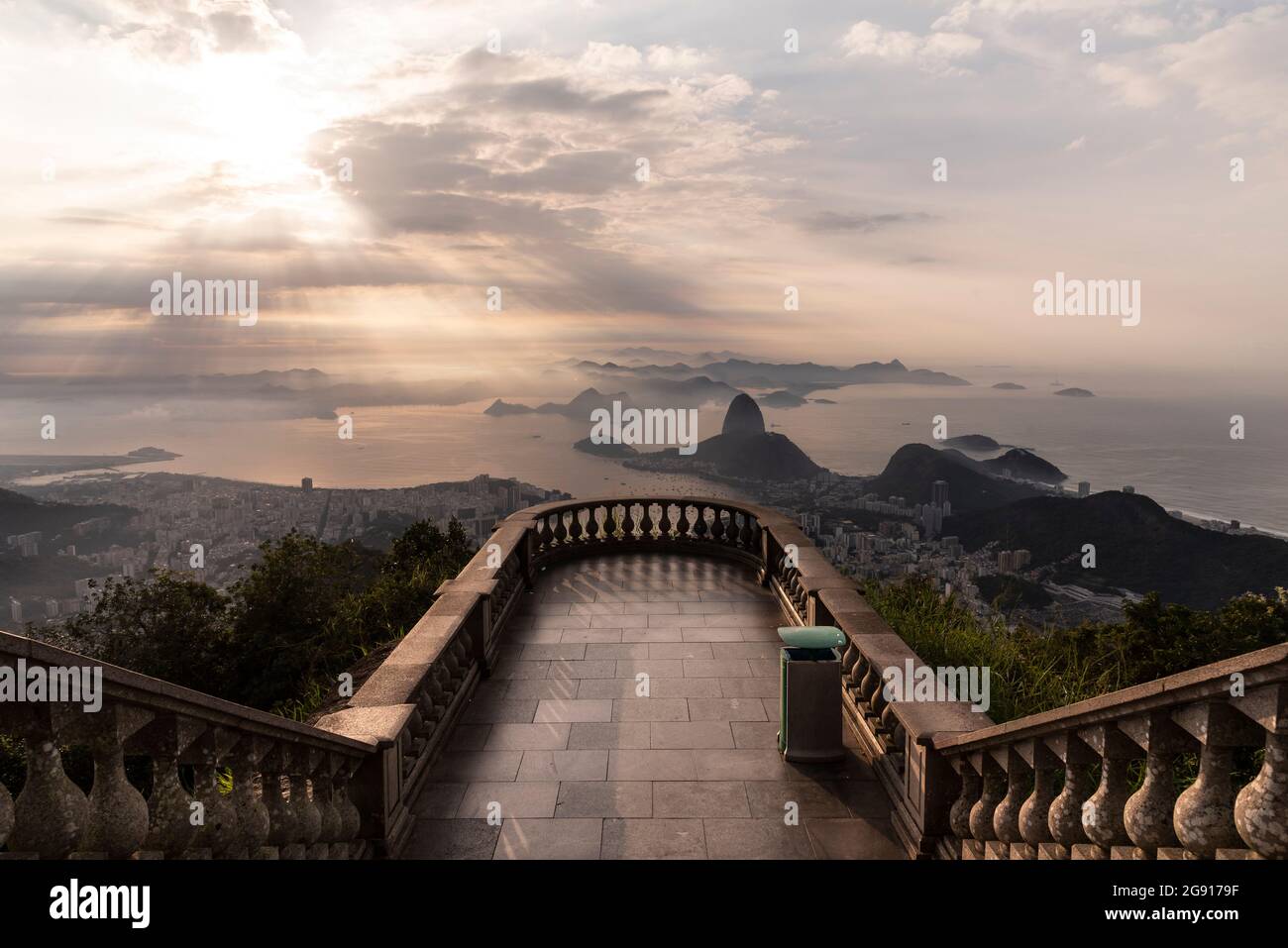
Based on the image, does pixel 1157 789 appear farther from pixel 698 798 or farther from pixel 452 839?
pixel 452 839

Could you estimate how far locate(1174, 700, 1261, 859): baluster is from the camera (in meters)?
2.72

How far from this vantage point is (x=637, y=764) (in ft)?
22.6

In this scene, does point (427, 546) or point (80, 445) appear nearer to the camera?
point (427, 546)

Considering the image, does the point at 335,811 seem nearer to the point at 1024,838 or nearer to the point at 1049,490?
the point at 1024,838

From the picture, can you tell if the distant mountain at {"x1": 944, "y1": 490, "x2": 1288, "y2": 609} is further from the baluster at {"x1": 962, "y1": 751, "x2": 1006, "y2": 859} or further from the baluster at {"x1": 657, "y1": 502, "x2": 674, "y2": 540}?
the baluster at {"x1": 962, "y1": 751, "x2": 1006, "y2": 859}

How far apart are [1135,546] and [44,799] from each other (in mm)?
32835

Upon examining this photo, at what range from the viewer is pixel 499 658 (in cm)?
955

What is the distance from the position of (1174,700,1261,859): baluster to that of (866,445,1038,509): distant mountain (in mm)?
39245

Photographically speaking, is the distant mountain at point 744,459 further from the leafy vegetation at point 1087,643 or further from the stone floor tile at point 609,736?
the stone floor tile at point 609,736

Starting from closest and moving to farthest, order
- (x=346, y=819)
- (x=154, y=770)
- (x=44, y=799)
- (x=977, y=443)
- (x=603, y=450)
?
1. (x=44, y=799)
2. (x=154, y=770)
3. (x=346, y=819)
4. (x=603, y=450)
5. (x=977, y=443)

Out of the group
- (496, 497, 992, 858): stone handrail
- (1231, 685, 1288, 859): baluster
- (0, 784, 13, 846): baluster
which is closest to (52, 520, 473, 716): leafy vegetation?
(496, 497, 992, 858): stone handrail

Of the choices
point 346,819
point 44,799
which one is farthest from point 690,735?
point 44,799

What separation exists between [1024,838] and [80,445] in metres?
62.5
